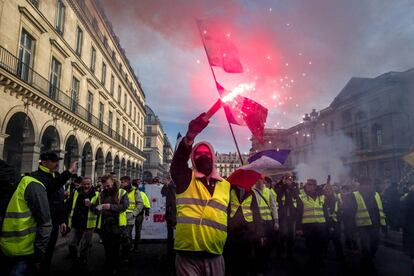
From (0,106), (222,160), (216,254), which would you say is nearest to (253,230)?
(216,254)

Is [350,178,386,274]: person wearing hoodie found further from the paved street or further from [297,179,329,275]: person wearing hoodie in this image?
[297,179,329,275]: person wearing hoodie

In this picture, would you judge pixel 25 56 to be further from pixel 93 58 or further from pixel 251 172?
pixel 251 172

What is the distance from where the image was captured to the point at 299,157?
50.7m

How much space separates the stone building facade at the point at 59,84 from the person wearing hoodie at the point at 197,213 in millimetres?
13057

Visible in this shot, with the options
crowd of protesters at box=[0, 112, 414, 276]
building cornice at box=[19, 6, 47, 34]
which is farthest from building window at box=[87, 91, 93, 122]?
crowd of protesters at box=[0, 112, 414, 276]

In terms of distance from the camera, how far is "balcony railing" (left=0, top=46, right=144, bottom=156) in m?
13.8

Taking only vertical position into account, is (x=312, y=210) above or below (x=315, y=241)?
above

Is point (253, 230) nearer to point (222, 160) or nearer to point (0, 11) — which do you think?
point (0, 11)

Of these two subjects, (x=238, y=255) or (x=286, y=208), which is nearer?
(x=238, y=255)

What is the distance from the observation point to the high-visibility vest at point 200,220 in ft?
9.27

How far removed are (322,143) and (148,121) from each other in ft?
146

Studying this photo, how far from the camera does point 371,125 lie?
119ft

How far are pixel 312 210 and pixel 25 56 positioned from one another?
1578cm

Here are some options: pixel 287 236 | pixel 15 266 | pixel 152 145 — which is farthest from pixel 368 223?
pixel 152 145
